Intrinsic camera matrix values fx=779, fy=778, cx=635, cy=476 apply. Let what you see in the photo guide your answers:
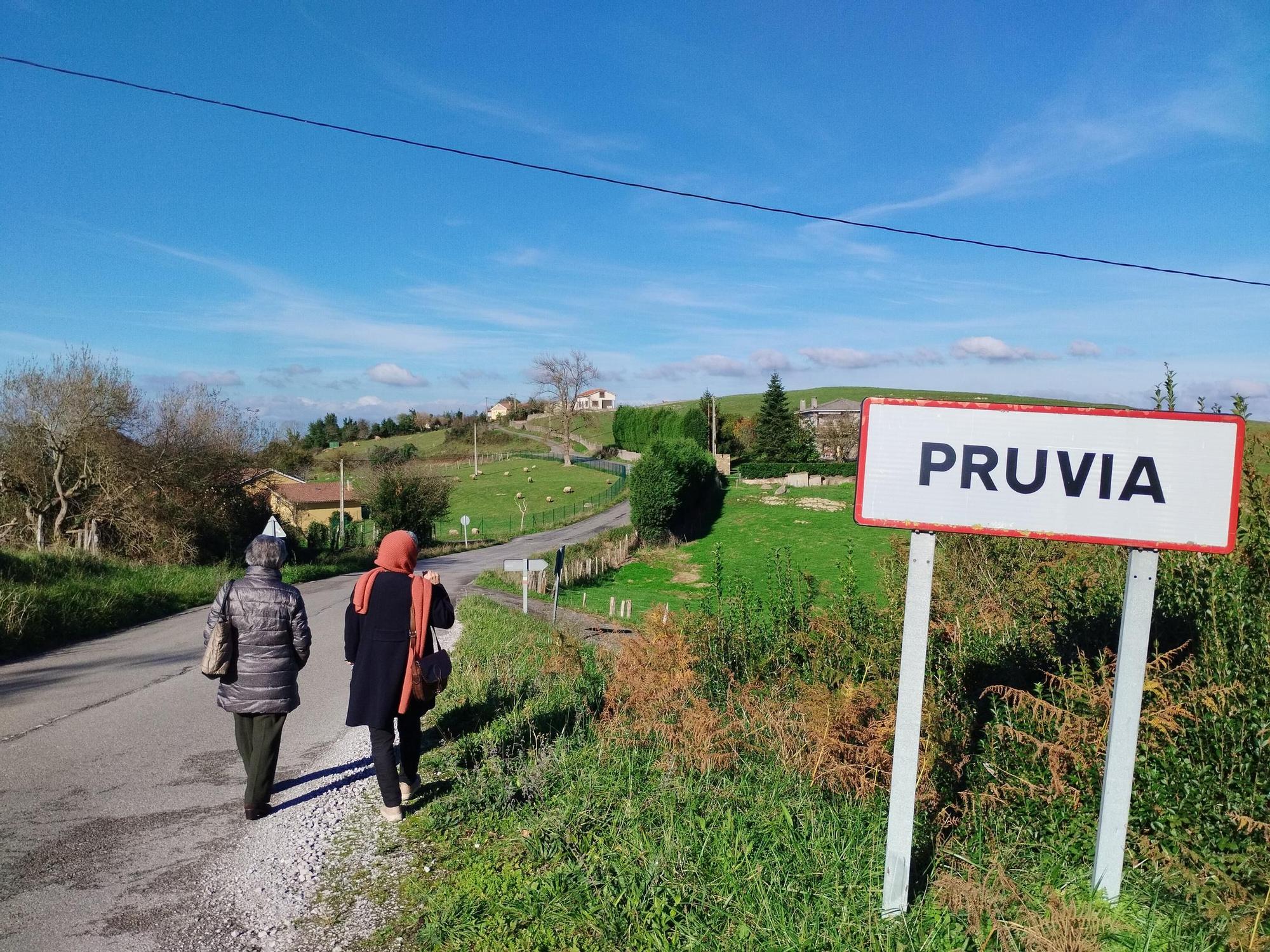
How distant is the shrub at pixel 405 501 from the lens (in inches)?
1524

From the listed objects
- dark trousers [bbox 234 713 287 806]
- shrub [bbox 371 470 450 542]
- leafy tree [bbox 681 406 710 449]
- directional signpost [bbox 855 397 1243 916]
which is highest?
leafy tree [bbox 681 406 710 449]

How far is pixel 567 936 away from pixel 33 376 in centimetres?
2506

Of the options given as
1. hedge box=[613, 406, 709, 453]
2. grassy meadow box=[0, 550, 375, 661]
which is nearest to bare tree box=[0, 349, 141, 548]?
grassy meadow box=[0, 550, 375, 661]

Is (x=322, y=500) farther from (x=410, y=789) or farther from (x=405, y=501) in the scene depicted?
(x=410, y=789)

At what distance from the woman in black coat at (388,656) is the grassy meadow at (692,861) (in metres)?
0.28

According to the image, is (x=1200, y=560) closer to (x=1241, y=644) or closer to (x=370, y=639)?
(x=1241, y=644)

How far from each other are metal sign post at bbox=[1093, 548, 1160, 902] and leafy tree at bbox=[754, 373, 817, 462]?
65897mm

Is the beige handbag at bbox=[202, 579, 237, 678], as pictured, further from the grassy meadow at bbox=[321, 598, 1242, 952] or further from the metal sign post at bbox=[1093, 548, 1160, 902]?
the metal sign post at bbox=[1093, 548, 1160, 902]

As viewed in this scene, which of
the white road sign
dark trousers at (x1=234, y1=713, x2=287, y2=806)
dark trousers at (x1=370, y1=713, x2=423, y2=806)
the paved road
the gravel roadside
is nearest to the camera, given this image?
the gravel roadside

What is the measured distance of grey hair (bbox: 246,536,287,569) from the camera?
191 inches

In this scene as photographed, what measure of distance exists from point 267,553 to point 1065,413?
4472 mm

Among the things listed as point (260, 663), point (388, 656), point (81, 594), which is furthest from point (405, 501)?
point (388, 656)

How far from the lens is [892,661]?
239 inches

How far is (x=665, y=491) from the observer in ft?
135
